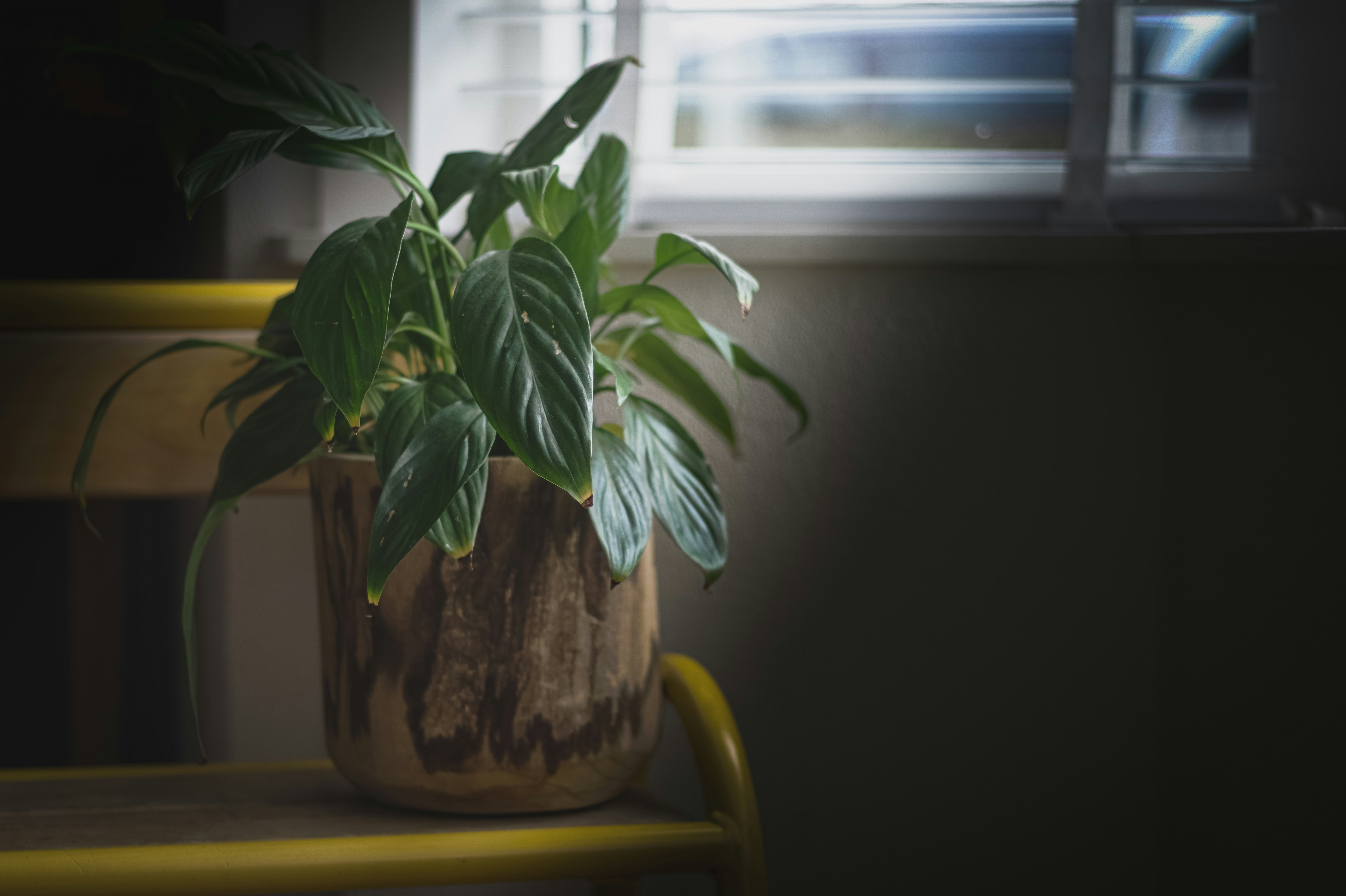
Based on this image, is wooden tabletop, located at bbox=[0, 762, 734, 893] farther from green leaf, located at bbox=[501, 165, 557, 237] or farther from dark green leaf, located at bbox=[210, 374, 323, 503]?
green leaf, located at bbox=[501, 165, 557, 237]

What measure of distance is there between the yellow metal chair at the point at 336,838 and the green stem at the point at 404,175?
39cm

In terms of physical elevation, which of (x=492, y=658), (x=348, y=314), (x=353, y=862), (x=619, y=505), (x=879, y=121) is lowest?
(x=353, y=862)

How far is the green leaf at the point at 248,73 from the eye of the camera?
56cm

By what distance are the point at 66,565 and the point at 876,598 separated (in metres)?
0.82

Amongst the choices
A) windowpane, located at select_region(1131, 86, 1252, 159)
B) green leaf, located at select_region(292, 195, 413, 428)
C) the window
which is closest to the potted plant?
green leaf, located at select_region(292, 195, 413, 428)

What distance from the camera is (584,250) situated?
0.61 m

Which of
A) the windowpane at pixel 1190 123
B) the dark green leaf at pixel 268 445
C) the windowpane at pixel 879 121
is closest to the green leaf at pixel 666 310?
the dark green leaf at pixel 268 445

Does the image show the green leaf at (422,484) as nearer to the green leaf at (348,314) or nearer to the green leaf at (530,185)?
the green leaf at (348,314)

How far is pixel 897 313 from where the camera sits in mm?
943

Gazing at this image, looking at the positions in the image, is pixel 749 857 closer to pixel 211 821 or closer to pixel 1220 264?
pixel 211 821

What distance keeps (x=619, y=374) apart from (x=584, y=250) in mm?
96

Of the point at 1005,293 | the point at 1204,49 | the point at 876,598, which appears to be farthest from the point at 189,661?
the point at 1204,49

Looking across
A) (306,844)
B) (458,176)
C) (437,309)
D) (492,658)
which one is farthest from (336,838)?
(458,176)

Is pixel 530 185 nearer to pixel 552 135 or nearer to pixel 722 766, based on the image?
pixel 552 135
